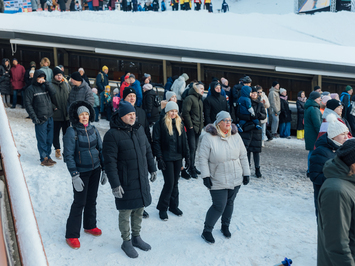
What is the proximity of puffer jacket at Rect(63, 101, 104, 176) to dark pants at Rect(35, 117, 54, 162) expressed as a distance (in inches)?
113

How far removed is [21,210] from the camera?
1.93 metres

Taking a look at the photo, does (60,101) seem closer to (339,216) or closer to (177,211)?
(177,211)

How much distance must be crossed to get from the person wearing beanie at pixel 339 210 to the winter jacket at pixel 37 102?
5.84 meters

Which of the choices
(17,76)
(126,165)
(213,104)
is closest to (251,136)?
(213,104)

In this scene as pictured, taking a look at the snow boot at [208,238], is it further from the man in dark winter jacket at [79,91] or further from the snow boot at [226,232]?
the man in dark winter jacket at [79,91]

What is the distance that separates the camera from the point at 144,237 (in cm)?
535

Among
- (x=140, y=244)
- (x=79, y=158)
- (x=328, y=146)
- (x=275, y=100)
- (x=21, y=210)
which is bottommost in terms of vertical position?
(x=140, y=244)

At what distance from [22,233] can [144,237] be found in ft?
11.9

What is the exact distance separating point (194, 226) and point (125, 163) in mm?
1706

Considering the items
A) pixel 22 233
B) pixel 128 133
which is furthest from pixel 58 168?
pixel 22 233

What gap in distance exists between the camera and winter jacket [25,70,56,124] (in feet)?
24.0

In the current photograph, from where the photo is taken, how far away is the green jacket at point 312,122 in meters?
7.10

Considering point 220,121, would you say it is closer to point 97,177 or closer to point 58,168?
point 97,177

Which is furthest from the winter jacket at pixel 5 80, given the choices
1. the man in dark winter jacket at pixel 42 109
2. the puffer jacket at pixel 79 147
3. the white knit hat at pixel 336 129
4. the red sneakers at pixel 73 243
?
the white knit hat at pixel 336 129
